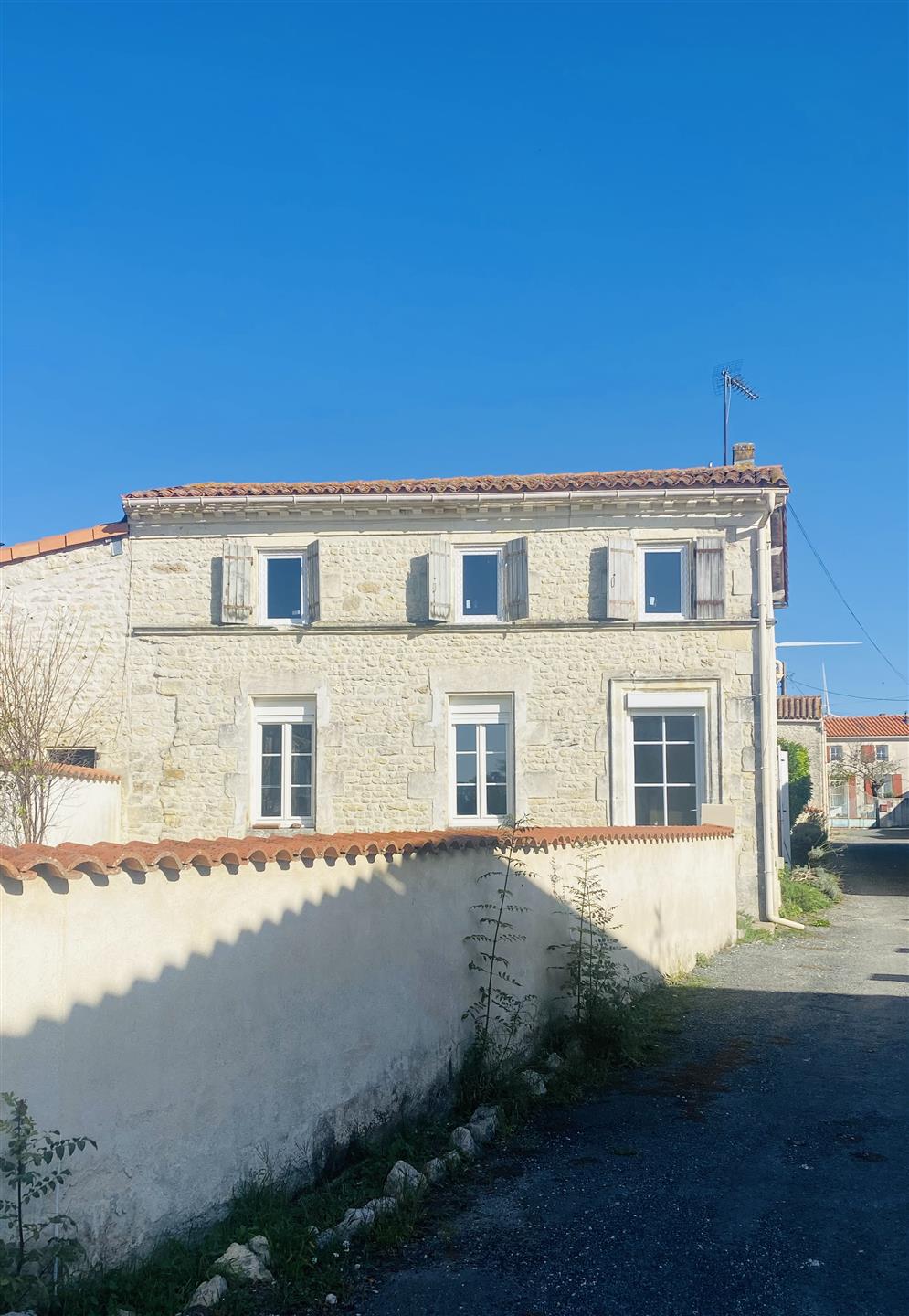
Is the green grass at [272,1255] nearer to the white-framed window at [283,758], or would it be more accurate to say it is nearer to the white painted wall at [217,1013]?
the white painted wall at [217,1013]

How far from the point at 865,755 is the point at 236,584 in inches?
1715

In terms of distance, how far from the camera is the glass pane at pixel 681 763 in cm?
1491

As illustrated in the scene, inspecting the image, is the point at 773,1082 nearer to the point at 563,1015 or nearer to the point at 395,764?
the point at 563,1015

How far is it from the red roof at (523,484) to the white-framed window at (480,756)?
9.87ft

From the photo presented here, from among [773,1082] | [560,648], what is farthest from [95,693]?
[773,1082]

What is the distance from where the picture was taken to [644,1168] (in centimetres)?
542

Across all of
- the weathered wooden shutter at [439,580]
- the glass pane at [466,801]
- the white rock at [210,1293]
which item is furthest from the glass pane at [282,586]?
the white rock at [210,1293]

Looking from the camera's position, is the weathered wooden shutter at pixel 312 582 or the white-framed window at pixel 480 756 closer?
the white-framed window at pixel 480 756

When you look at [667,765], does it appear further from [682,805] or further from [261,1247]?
[261,1247]

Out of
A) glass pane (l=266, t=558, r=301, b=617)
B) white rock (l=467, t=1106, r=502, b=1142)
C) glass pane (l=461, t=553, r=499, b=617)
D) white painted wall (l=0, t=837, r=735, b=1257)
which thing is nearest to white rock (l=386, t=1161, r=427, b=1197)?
white painted wall (l=0, t=837, r=735, b=1257)

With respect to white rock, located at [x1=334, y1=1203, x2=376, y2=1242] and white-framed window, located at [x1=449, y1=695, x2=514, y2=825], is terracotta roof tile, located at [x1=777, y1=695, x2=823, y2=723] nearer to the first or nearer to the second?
white-framed window, located at [x1=449, y1=695, x2=514, y2=825]

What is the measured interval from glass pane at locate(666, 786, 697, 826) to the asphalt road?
6313 millimetres

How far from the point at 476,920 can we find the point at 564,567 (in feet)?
29.5

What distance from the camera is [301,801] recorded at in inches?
599
